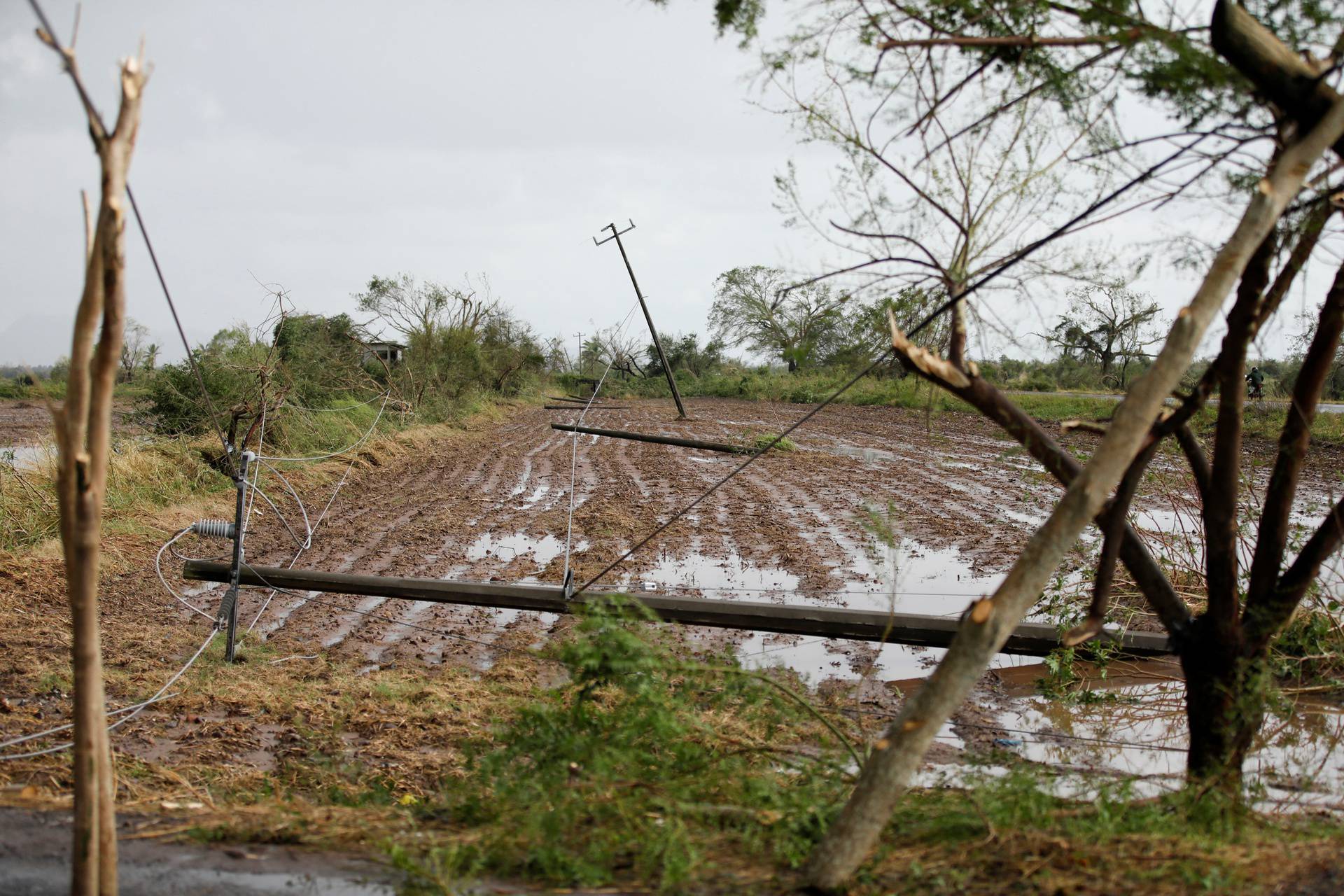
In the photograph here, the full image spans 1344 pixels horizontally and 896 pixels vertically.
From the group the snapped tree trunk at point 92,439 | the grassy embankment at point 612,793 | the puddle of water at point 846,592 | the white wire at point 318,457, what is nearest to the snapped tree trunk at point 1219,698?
the grassy embankment at point 612,793

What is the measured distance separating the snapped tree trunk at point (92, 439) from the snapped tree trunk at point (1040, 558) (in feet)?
5.89

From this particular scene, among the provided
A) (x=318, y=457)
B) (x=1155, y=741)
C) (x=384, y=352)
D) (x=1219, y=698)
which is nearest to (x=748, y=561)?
(x=1155, y=741)

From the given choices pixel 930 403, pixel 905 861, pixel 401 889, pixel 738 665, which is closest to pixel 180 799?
pixel 401 889

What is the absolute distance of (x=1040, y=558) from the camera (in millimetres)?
2822

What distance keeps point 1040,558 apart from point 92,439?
2492 millimetres

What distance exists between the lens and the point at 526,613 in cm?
737

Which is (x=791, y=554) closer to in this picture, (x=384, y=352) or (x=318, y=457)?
(x=318, y=457)

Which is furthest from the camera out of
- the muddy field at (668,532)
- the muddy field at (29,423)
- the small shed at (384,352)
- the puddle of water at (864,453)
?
the small shed at (384,352)

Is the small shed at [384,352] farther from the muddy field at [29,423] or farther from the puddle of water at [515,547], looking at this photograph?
the puddle of water at [515,547]

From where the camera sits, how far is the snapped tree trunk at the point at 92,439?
7.70 feet

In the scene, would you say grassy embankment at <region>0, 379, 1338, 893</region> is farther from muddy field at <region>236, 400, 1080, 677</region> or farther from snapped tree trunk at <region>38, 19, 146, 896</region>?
muddy field at <region>236, 400, 1080, 677</region>

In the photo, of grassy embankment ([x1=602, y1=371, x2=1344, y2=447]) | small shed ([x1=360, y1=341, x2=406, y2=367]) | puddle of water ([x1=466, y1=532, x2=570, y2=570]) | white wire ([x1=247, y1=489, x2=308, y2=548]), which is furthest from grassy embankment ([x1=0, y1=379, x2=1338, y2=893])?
small shed ([x1=360, y1=341, x2=406, y2=367])

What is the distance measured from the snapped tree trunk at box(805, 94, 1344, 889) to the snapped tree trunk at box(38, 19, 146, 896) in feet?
5.89

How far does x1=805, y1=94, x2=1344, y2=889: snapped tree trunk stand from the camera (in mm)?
2627
